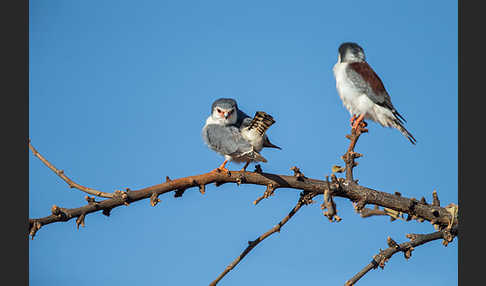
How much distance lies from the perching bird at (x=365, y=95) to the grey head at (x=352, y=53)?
79mm

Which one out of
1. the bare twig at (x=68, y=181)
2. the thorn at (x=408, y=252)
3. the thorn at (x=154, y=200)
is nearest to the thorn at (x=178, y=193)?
the thorn at (x=154, y=200)

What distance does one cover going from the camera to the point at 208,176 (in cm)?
431

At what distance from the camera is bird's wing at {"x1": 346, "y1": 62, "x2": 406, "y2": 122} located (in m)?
7.71

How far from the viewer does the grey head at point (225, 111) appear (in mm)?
6367

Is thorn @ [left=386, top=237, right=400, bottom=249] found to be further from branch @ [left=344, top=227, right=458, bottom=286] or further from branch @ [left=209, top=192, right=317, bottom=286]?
branch @ [left=209, top=192, right=317, bottom=286]

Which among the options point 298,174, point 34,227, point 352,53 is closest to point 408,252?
point 298,174

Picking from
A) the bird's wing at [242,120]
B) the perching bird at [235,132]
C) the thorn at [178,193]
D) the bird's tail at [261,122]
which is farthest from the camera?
the bird's wing at [242,120]

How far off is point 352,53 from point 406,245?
4321 millimetres

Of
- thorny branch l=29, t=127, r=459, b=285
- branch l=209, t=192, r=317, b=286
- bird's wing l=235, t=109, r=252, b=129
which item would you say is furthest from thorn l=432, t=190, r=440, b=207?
bird's wing l=235, t=109, r=252, b=129

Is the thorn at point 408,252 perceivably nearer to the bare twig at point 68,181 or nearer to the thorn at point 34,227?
the bare twig at point 68,181

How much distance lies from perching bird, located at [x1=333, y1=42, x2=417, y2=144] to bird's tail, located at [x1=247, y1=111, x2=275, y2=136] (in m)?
2.39

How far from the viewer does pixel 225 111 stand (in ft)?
20.8

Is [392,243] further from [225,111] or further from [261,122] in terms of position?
[225,111]

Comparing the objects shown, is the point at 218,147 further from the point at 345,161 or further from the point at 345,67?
the point at 345,67
